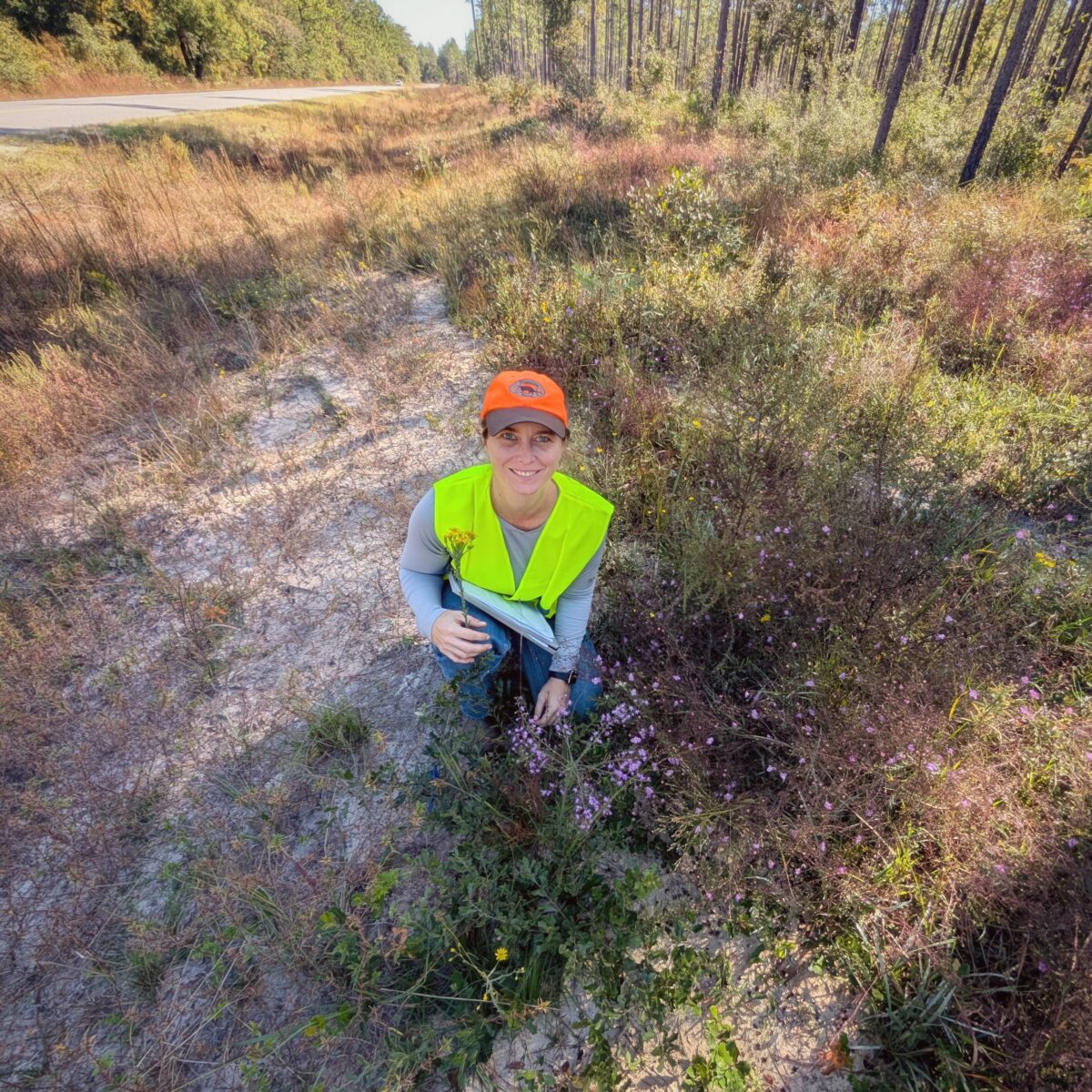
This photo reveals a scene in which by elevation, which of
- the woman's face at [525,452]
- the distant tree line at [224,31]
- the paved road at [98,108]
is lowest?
the woman's face at [525,452]

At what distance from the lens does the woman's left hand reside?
6.84 feet

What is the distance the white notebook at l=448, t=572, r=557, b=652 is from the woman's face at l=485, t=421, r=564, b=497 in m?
0.47

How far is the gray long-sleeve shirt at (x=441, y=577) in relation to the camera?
197cm

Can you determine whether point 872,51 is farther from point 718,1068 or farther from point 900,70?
point 718,1068

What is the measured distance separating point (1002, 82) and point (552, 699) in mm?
10758

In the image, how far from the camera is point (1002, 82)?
7289mm

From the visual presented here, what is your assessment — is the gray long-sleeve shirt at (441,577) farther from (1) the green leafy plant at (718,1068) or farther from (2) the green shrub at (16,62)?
(2) the green shrub at (16,62)

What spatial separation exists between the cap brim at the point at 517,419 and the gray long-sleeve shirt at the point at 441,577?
1.28 ft

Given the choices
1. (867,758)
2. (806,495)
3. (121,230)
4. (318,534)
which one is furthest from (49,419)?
(867,758)

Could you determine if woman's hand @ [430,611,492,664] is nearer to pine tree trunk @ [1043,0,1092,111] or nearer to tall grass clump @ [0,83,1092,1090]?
tall grass clump @ [0,83,1092,1090]

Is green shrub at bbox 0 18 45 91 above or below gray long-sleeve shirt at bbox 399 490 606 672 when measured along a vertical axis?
above

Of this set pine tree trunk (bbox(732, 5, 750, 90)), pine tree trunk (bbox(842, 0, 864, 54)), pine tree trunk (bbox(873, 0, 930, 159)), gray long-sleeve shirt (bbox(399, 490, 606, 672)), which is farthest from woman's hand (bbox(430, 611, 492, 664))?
pine tree trunk (bbox(732, 5, 750, 90))

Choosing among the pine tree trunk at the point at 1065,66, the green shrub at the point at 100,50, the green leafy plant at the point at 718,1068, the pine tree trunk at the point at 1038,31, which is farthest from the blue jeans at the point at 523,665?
the green shrub at the point at 100,50

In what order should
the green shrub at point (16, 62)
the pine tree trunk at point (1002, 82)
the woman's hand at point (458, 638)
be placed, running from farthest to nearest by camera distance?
the green shrub at point (16, 62) < the pine tree trunk at point (1002, 82) < the woman's hand at point (458, 638)
